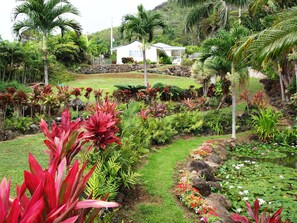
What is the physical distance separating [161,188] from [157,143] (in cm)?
345

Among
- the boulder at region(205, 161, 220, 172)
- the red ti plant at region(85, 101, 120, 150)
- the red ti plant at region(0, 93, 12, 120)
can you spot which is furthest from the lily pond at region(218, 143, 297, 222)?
the red ti plant at region(0, 93, 12, 120)

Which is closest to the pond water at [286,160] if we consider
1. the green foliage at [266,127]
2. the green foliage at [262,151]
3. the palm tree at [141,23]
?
the green foliage at [262,151]

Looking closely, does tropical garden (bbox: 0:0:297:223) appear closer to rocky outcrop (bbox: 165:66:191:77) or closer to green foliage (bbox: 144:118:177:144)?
green foliage (bbox: 144:118:177:144)

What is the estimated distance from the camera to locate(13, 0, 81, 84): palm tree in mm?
12500

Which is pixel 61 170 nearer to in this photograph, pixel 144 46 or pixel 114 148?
pixel 114 148

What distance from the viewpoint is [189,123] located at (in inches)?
415

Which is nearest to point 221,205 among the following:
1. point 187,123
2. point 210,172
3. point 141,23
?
point 210,172

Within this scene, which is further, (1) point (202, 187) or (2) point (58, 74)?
(2) point (58, 74)

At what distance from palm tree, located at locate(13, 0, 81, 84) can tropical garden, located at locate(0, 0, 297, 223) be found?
0.15ft

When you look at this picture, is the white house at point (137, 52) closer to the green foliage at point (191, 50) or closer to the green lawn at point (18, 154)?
the green foliage at point (191, 50)

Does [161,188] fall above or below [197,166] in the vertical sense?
below

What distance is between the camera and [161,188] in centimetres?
540

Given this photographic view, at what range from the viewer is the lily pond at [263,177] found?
17.5ft

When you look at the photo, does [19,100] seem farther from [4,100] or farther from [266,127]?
[266,127]
